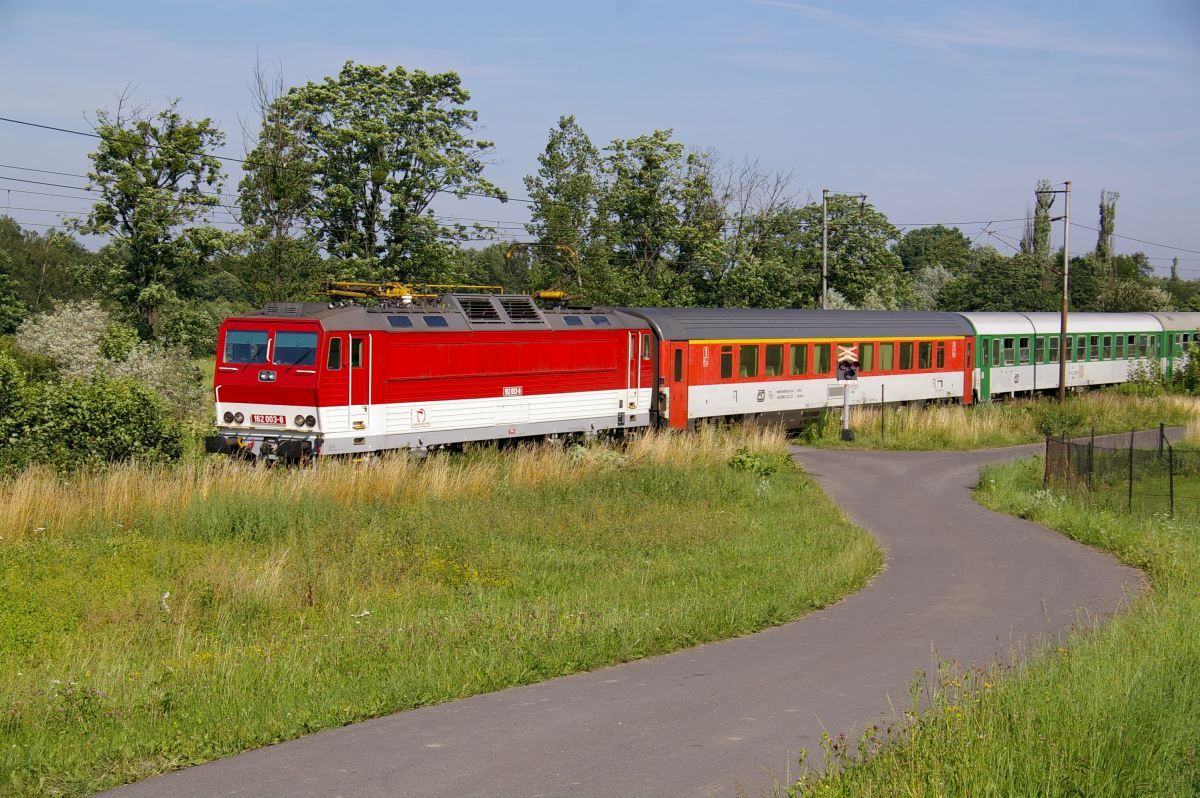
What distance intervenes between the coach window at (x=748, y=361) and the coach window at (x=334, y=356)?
1174 centimetres

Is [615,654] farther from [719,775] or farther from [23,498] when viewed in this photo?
[23,498]

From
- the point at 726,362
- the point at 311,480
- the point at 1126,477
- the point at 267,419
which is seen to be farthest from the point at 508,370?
the point at 1126,477

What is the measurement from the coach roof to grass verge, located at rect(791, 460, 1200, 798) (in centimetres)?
1799

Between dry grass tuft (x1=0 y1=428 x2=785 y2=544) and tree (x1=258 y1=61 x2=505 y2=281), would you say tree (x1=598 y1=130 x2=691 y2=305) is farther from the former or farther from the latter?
dry grass tuft (x1=0 y1=428 x2=785 y2=544)

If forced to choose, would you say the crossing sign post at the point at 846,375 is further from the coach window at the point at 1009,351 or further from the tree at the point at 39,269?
the tree at the point at 39,269

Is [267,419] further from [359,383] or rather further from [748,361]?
[748,361]

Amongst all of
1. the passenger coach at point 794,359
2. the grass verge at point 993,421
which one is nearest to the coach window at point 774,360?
the passenger coach at point 794,359

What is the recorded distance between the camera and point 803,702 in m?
9.03

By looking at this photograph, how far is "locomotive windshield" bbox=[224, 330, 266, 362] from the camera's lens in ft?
69.1

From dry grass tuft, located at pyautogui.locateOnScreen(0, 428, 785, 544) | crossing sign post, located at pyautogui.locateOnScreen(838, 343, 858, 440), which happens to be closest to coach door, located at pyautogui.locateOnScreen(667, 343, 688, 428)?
dry grass tuft, located at pyautogui.locateOnScreen(0, 428, 785, 544)

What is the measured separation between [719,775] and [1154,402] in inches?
1371

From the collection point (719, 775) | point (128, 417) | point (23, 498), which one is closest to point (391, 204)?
point (128, 417)

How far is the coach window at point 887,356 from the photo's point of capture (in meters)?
33.4

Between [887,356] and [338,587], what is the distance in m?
24.1
